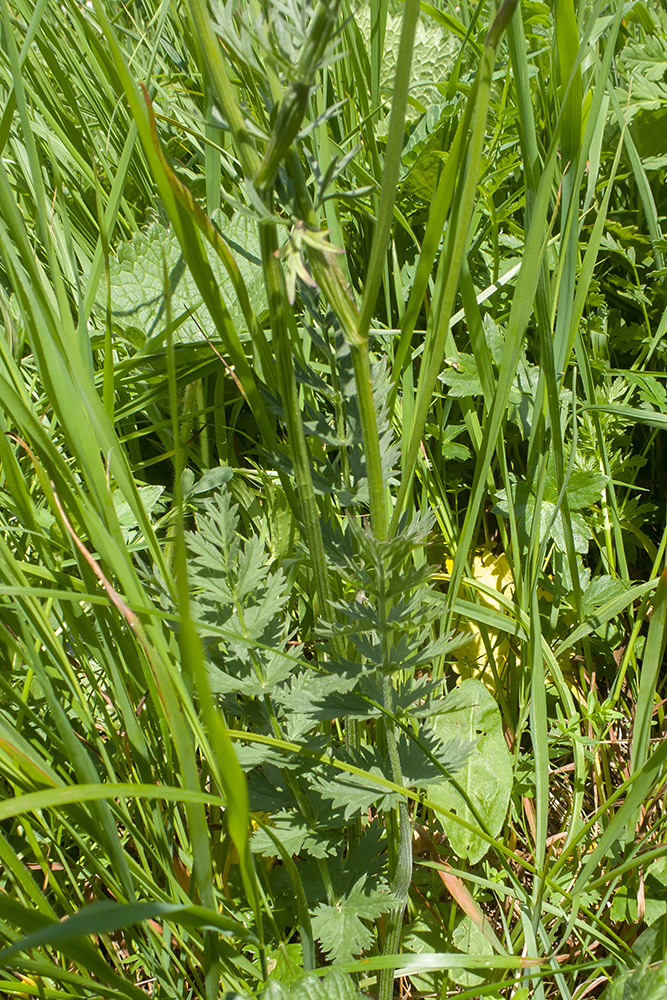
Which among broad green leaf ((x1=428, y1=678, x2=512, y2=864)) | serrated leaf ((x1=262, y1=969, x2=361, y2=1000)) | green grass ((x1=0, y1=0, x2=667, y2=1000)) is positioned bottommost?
broad green leaf ((x1=428, y1=678, x2=512, y2=864))

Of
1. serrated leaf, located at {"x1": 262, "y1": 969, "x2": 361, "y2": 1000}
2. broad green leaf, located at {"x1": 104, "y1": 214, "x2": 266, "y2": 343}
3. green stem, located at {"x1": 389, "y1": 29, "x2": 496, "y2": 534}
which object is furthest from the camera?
broad green leaf, located at {"x1": 104, "y1": 214, "x2": 266, "y2": 343}

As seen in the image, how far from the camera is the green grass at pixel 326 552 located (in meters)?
0.90

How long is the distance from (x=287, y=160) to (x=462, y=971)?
1.37m

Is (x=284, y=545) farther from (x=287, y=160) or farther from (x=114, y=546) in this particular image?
(x=287, y=160)

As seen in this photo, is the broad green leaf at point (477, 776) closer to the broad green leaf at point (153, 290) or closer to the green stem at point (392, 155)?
the green stem at point (392, 155)

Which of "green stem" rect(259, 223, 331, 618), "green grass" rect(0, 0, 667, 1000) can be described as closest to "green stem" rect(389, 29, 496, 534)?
"green grass" rect(0, 0, 667, 1000)

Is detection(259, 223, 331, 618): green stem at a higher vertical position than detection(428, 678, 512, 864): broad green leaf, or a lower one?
higher

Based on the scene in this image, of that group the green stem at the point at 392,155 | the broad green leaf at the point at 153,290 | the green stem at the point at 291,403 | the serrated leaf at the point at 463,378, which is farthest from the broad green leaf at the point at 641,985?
the broad green leaf at the point at 153,290

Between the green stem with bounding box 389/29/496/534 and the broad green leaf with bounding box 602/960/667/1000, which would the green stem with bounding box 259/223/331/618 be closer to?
the green stem with bounding box 389/29/496/534

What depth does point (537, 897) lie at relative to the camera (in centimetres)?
117

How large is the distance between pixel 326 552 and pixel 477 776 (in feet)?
2.22

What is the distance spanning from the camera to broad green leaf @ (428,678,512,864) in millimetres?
1385

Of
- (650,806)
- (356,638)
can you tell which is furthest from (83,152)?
(650,806)

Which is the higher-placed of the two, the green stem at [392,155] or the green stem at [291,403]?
the green stem at [392,155]
